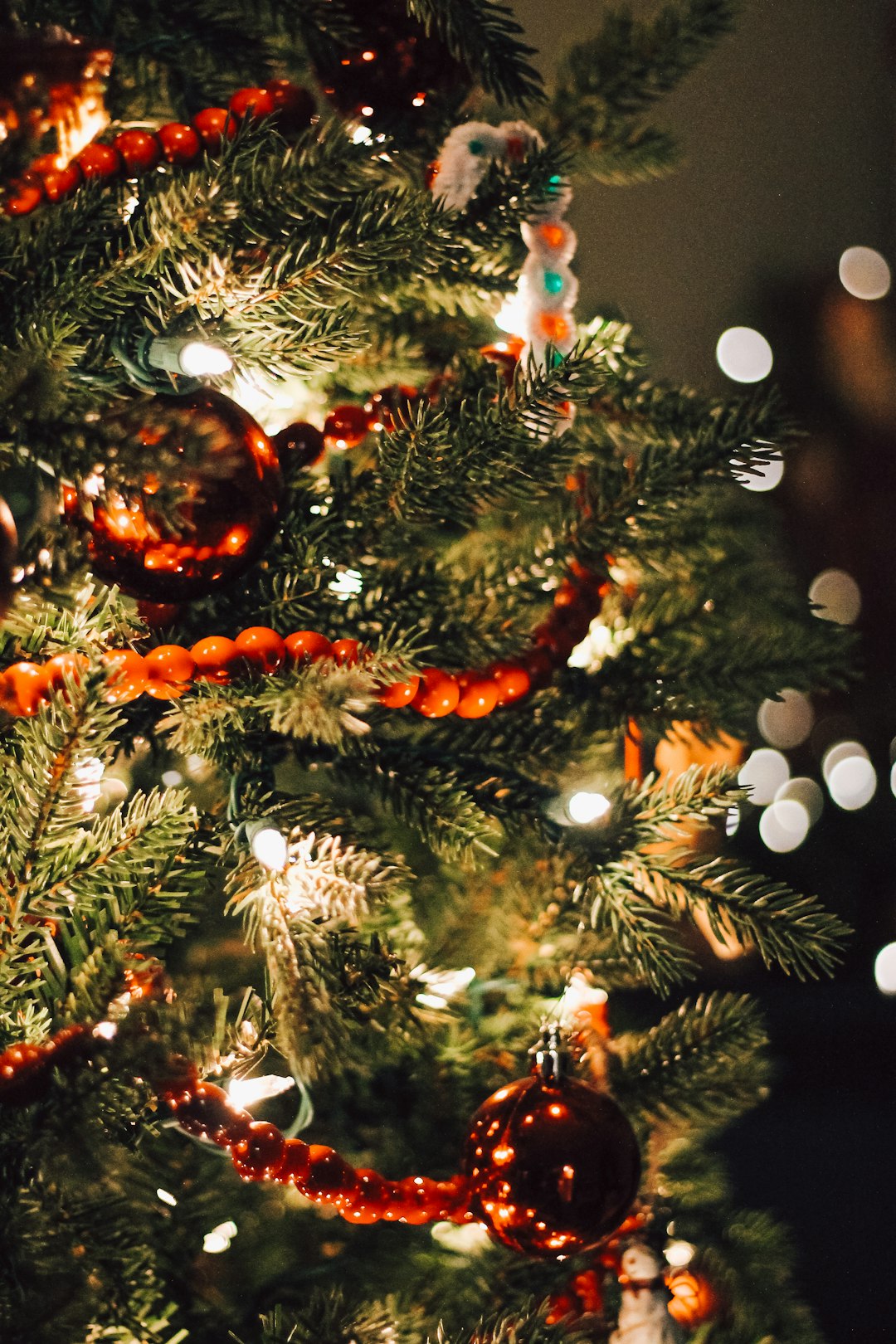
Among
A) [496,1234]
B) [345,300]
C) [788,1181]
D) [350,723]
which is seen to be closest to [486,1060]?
[496,1234]

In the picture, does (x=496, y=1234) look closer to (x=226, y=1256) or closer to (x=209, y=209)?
(x=226, y=1256)

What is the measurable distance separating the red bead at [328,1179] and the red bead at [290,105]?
1.56 ft

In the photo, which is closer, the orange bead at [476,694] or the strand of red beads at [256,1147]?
the strand of red beads at [256,1147]

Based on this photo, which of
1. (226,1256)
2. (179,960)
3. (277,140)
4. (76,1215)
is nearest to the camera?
(76,1215)

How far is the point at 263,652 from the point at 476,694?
0.39ft

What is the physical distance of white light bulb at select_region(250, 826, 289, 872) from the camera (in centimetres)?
45

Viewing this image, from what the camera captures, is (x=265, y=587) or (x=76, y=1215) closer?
(x=76, y=1215)

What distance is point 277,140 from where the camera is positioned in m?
0.48

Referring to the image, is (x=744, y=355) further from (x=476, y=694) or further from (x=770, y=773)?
(x=476, y=694)

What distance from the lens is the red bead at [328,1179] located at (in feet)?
1.57

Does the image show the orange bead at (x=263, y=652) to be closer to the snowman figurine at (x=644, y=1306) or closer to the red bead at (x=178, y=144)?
the red bead at (x=178, y=144)

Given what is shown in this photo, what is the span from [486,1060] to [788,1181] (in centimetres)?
122

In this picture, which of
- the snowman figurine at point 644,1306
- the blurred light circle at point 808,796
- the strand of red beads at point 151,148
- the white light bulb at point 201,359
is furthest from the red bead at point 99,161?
the blurred light circle at point 808,796

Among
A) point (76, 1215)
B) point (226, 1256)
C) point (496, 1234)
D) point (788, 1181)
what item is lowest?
point (788, 1181)
